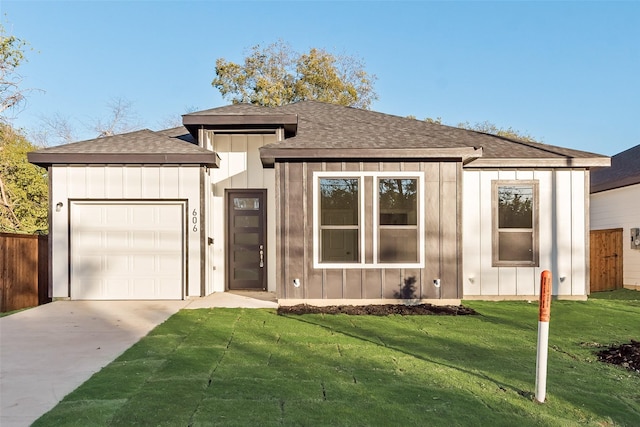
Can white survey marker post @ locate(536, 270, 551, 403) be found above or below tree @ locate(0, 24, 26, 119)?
below

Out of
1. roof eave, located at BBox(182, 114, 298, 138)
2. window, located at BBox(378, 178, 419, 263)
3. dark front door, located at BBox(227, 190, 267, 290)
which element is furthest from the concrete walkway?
roof eave, located at BBox(182, 114, 298, 138)

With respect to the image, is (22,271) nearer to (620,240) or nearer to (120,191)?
(120,191)

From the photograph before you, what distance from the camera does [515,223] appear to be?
9.02 meters

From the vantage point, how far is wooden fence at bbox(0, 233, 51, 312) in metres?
8.68

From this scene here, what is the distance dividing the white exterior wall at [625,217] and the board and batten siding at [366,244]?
24.0 ft

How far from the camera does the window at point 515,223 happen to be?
8992mm

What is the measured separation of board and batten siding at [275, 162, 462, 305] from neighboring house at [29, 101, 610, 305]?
2cm

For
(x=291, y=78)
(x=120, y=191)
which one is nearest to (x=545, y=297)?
(x=120, y=191)

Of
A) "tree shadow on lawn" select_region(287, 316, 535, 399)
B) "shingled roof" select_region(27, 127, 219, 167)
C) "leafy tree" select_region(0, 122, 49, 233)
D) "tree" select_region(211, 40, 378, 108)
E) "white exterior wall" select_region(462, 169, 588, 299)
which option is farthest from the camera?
"tree" select_region(211, 40, 378, 108)

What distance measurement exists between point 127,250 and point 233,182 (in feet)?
8.65

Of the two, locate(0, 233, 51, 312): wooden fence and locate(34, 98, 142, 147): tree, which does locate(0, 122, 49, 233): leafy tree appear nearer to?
locate(34, 98, 142, 147): tree

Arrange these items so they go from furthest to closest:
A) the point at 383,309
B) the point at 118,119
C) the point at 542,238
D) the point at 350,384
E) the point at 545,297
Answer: the point at 118,119, the point at 542,238, the point at 383,309, the point at 350,384, the point at 545,297

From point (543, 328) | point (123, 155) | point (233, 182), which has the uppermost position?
point (123, 155)

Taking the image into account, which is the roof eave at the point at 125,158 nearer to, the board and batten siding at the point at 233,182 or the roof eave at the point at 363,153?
the board and batten siding at the point at 233,182
